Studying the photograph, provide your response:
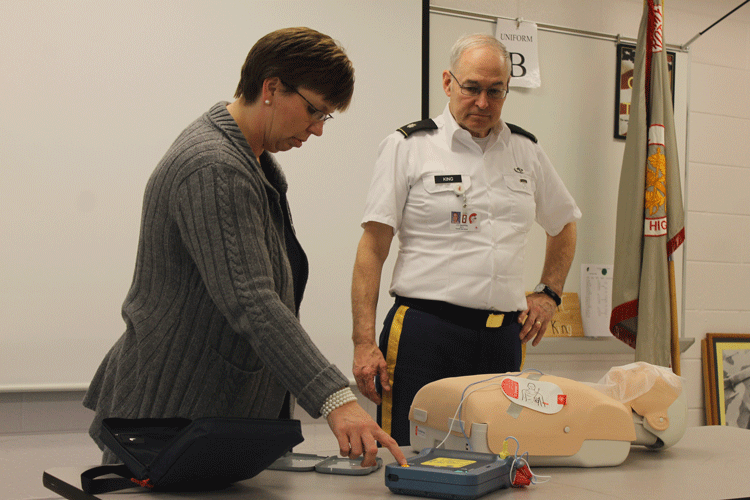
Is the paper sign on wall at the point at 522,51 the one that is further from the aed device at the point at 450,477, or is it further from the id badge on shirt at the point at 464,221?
the aed device at the point at 450,477

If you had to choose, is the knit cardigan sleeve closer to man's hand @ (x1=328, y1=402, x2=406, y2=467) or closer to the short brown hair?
man's hand @ (x1=328, y1=402, x2=406, y2=467)

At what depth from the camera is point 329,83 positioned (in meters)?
1.21

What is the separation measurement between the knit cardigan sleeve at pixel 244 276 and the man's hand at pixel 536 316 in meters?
1.01

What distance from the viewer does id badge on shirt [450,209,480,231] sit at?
185 cm

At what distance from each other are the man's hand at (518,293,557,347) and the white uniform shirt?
0.14 ft

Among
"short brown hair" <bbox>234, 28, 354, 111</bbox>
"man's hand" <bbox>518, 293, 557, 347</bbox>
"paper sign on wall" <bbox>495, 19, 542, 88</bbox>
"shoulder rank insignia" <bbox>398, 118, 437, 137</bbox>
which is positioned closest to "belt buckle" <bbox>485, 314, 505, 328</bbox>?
"man's hand" <bbox>518, 293, 557, 347</bbox>

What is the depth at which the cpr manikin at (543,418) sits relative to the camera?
117cm

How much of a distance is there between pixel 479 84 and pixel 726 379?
2233 mm

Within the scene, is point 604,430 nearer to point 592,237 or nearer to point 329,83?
point 329,83

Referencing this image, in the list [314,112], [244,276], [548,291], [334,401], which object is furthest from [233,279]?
[548,291]

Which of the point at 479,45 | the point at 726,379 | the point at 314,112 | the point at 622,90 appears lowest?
the point at 726,379

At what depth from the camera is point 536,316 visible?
6.36ft

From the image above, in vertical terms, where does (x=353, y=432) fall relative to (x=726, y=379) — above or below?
above

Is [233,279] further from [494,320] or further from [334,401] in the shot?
[494,320]
